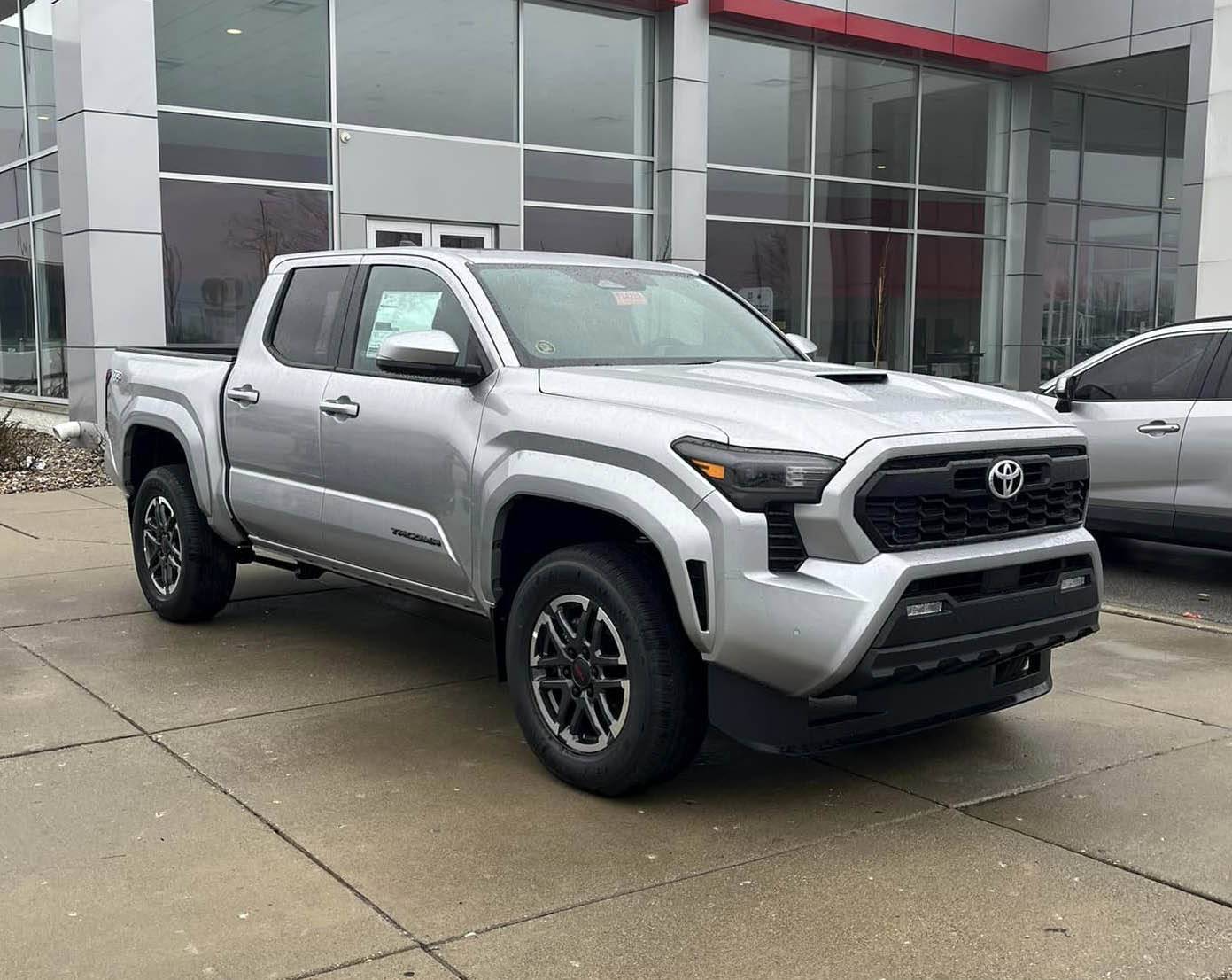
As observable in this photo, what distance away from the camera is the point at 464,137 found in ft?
52.6

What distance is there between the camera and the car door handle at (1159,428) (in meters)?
8.68

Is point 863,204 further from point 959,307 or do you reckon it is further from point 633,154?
point 633,154

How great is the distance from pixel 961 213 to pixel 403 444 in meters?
18.2

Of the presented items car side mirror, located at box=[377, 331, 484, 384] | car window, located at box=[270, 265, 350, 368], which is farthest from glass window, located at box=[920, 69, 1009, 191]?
car side mirror, located at box=[377, 331, 484, 384]

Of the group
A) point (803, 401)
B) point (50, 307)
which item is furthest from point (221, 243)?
point (803, 401)

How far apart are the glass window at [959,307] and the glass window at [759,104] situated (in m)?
3.17

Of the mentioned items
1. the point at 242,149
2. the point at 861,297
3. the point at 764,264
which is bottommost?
the point at 861,297

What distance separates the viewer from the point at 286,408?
6.04 meters

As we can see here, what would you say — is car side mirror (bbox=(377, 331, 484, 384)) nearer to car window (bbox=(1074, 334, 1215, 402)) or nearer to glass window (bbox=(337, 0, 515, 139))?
car window (bbox=(1074, 334, 1215, 402))

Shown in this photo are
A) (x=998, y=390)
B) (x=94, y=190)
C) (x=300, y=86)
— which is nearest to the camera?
(x=998, y=390)

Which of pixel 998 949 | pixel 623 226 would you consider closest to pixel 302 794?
pixel 998 949

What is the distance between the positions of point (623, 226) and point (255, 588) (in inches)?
418

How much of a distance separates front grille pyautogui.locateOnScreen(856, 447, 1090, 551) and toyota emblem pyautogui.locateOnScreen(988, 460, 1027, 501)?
0.02 metres

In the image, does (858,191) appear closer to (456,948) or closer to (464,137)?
(464,137)
